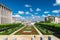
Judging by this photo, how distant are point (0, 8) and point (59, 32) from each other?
124 feet

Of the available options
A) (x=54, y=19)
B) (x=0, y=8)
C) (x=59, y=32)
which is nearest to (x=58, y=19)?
(x=54, y=19)

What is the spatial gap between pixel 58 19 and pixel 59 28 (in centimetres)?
14098

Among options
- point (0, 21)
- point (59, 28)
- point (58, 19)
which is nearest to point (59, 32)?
point (59, 28)

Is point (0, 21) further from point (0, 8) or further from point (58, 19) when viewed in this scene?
point (58, 19)

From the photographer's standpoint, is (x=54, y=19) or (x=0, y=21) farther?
(x=54, y=19)

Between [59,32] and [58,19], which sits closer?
[59,32]

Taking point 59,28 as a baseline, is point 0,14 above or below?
above

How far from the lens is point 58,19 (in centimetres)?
16775

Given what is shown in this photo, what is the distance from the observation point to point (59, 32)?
30375 millimetres

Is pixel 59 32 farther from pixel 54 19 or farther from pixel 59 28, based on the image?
pixel 54 19

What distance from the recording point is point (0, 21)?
61406 mm

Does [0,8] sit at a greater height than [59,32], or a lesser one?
greater

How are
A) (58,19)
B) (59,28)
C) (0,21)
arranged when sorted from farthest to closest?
1. (58,19)
2. (0,21)
3. (59,28)

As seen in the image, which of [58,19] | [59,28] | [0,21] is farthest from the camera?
[58,19]
